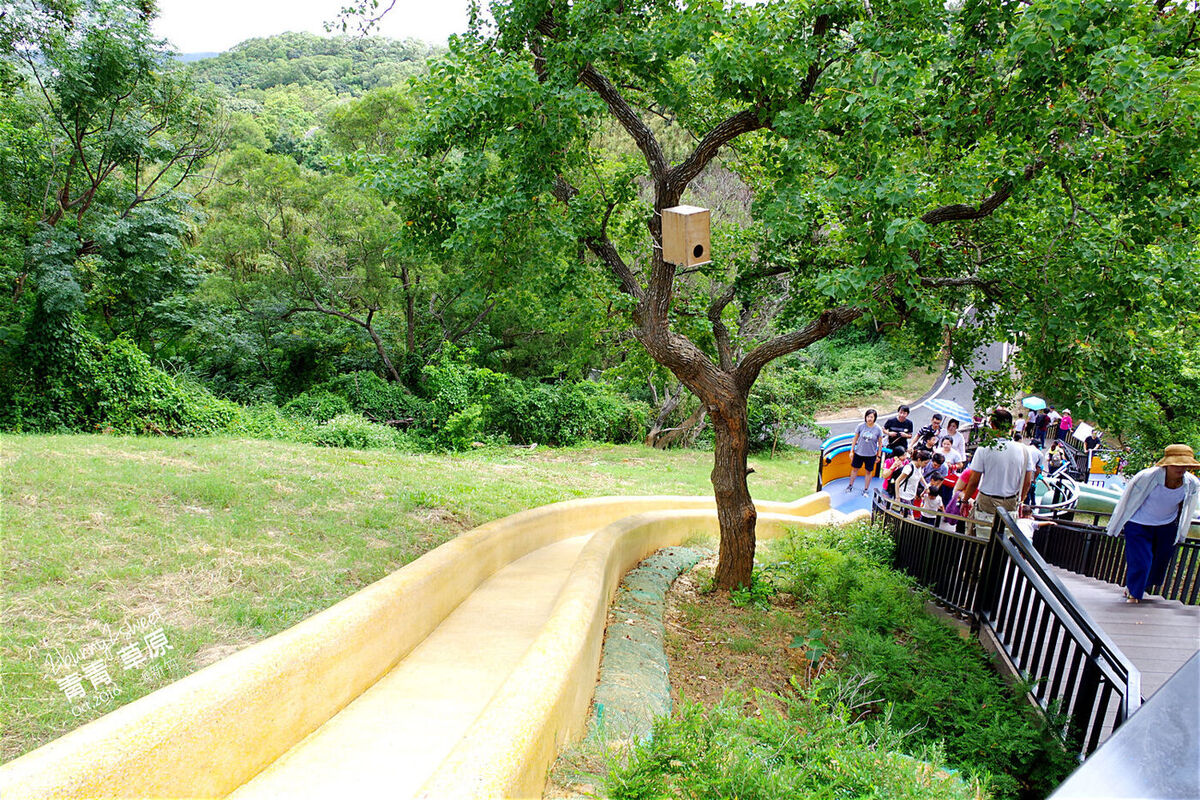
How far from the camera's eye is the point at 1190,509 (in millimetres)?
6359

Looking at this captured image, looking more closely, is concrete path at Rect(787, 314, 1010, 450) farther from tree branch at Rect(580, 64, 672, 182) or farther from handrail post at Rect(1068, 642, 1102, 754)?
handrail post at Rect(1068, 642, 1102, 754)

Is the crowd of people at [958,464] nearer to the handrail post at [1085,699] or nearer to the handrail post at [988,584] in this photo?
the handrail post at [988,584]

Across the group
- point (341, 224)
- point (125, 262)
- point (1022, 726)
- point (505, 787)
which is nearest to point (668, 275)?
point (1022, 726)

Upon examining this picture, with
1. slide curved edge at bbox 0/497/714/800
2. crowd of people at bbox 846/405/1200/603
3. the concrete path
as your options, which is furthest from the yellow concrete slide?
the concrete path

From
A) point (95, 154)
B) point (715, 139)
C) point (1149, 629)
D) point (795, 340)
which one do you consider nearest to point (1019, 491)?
point (1149, 629)

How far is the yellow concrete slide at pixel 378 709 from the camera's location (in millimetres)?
2477

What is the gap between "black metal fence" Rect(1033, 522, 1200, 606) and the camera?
261 inches

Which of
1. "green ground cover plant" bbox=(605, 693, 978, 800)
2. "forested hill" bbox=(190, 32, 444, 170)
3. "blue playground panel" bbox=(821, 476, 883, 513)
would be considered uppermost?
"forested hill" bbox=(190, 32, 444, 170)

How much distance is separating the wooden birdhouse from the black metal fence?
546cm

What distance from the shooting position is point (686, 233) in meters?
5.83

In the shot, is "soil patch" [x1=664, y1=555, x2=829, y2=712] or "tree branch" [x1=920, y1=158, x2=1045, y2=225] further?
"tree branch" [x1=920, y1=158, x2=1045, y2=225]

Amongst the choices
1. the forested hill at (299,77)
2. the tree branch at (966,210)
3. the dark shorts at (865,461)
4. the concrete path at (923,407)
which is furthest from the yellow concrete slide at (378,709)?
the forested hill at (299,77)

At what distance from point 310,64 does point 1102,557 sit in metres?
56.3

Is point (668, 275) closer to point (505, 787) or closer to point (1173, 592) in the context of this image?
point (505, 787)
